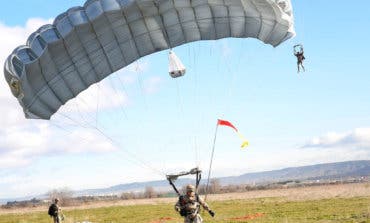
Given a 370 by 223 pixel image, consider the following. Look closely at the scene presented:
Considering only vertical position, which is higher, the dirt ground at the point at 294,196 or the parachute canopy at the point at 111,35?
the parachute canopy at the point at 111,35

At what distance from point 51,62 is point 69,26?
60.5 inches

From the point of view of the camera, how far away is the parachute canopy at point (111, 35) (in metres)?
16.2

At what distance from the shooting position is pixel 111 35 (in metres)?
17.5

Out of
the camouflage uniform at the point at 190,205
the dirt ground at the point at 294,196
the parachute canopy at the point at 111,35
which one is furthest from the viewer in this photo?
the dirt ground at the point at 294,196

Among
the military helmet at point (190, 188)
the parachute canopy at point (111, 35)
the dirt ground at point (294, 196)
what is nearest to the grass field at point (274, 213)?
the dirt ground at point (294, 196)

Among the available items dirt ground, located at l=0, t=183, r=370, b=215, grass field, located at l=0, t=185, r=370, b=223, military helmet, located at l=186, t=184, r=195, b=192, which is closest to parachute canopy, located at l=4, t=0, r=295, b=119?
military helmet, located at l=186, t=184, r=195, b=192

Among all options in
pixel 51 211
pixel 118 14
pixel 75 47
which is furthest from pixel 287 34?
pixel 51 211

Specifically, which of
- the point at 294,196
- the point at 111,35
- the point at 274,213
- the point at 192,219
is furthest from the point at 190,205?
the point at 294,196

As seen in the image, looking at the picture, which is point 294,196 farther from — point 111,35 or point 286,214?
point 111,35

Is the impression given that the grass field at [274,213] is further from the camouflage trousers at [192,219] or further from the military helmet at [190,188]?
the military helmet at [190,188]

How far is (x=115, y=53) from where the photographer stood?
60.1 feet

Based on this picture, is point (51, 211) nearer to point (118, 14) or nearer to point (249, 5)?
point (118, 14)

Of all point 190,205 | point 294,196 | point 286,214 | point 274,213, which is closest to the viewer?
point 190,205

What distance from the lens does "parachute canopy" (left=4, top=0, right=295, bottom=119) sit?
16156mm
